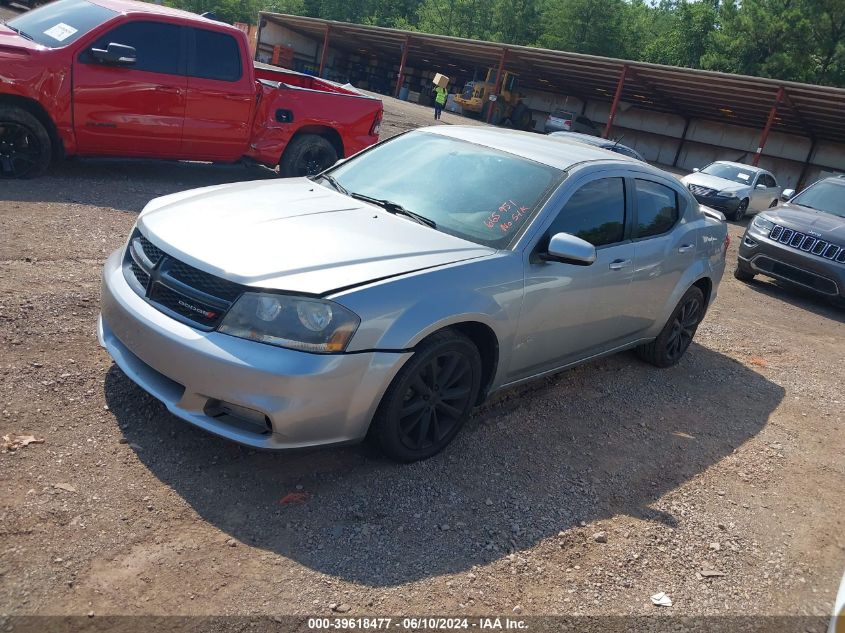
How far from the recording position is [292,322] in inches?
124

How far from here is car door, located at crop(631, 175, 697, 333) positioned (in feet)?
16.3

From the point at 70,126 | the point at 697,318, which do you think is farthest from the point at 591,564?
the point at 70,126

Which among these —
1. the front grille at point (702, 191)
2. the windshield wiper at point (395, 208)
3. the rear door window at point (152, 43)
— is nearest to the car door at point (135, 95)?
the rear door window at point (152, 43)

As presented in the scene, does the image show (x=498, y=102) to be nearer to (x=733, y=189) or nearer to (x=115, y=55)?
(x=733, y=189)

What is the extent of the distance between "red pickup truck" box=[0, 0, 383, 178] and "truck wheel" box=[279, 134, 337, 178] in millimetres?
14

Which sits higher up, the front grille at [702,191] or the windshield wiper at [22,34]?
the windshield wiper at [22,34]

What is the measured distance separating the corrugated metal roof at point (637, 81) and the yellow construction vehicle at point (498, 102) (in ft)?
3.12

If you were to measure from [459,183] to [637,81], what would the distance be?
31.5 metres

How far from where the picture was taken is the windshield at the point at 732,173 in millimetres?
18672

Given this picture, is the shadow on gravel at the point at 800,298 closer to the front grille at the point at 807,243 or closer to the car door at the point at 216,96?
the front grille at the point at 807,243

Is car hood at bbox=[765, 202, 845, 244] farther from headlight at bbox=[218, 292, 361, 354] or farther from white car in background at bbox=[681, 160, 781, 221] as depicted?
headlight at bbox=[218, 292, 361, 354]

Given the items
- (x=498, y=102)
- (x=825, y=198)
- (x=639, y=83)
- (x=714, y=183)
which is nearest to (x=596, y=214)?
(x=825, y=198)

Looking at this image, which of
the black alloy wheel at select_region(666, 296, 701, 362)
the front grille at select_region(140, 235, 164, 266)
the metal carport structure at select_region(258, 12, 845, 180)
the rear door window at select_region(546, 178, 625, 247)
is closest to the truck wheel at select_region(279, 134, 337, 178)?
the black alloy wheel at select_region(666, 296, 701, 362)

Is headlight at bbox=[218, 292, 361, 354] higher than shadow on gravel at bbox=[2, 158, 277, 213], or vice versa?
headlight at bbox=[218, 292, 361, 354]
